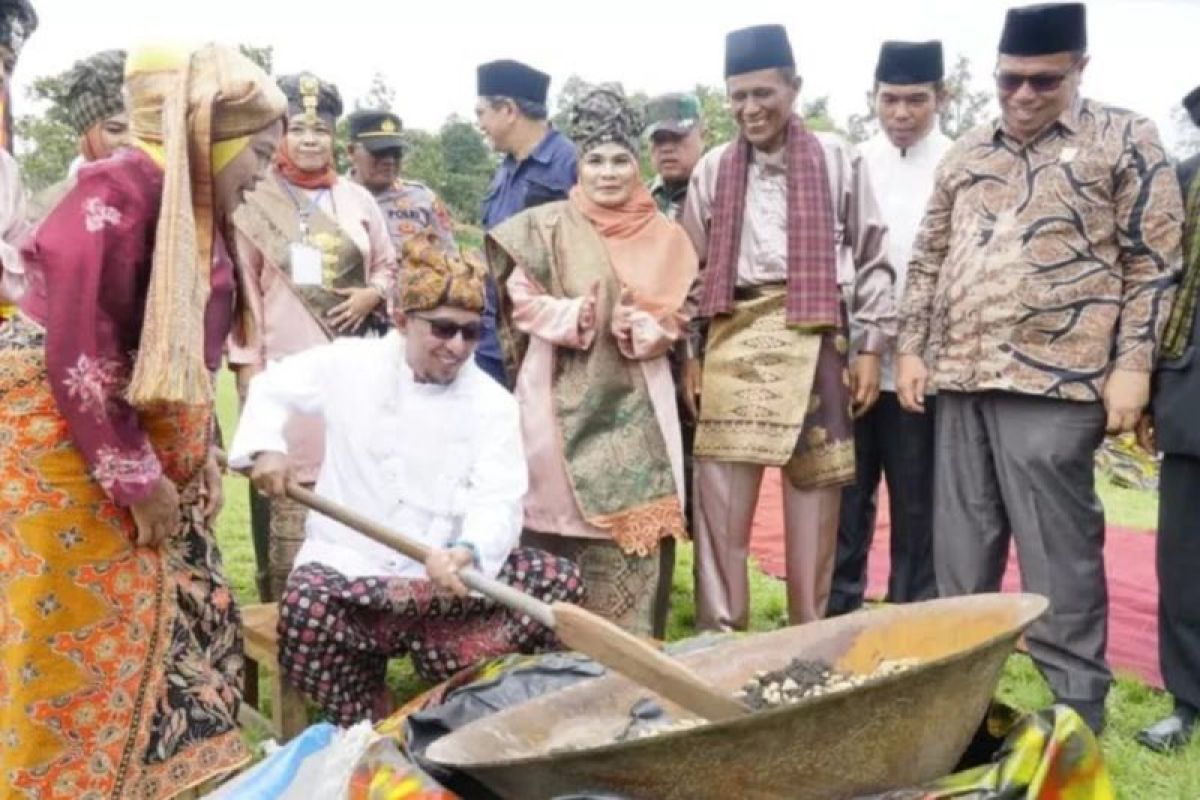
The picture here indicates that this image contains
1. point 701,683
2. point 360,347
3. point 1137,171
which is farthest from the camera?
point 360,347

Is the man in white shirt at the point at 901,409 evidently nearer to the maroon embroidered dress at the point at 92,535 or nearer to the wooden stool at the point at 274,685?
the wooden stool at the point at 274,685

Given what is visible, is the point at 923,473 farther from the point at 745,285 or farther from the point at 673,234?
the point at 673,234

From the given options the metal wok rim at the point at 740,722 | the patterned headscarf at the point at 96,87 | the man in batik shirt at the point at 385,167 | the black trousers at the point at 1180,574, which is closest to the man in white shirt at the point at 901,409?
the black trousers at the point at 1180,574

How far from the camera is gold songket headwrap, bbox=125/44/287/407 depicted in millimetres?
2027

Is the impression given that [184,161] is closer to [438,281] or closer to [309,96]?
[438,281]

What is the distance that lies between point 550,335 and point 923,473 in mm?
1517

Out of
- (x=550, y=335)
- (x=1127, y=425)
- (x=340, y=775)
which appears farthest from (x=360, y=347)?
(x=1127, y=425)

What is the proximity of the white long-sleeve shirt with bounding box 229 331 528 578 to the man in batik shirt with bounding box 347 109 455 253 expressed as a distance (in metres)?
1.88

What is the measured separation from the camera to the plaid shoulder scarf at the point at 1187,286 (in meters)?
3.10

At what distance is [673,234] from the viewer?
3.83m

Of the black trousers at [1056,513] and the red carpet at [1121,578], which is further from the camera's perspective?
the red carpet at [1121,578]

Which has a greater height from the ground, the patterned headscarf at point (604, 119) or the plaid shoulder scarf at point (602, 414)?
the patterned headscarf at point (604, 119)

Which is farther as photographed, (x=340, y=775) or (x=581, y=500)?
(x=581, y=500)

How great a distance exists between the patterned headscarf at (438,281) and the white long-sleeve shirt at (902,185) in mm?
1743
